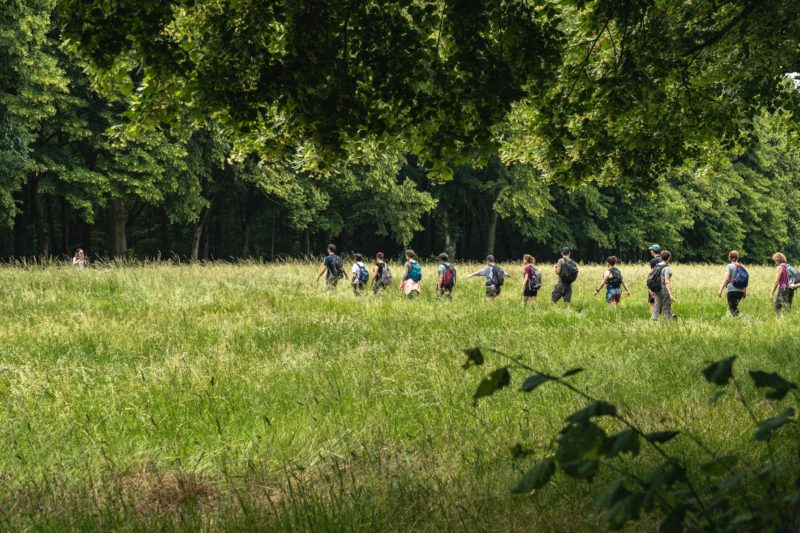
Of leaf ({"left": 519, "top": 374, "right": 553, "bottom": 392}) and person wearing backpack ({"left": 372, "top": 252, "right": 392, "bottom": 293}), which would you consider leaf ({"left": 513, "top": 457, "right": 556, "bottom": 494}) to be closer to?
leaf ({"left": 519, "top": 374, "right": 553, "bottom": 392})

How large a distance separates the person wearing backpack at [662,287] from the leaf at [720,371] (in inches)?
482

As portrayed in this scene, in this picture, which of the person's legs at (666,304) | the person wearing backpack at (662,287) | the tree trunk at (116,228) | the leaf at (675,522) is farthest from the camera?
the tree trunk at (116,228)

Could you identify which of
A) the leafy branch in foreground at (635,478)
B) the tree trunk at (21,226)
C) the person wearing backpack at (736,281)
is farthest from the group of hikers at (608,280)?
the tree trunk at (21,226)

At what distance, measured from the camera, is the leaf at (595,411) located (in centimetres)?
204

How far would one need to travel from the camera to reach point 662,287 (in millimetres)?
13734

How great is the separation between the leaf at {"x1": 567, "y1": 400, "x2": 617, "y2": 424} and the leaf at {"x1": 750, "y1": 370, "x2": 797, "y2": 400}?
0.47 m

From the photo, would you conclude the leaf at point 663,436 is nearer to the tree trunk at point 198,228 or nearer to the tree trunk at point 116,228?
the tree trunk at point 116,228

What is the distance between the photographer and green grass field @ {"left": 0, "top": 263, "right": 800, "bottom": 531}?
3977 mm

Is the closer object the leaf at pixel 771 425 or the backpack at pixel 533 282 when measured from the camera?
the leaf at pixel 771 425

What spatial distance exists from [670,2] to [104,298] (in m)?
13.7

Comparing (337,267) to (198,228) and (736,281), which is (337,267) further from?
(198,228)

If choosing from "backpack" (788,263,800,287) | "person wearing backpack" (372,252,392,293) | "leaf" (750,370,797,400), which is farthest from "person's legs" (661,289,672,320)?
"leaf" (750,370,797,400)

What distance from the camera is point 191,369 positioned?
7926 mm

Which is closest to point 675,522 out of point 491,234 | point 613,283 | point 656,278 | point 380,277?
point 656,278
